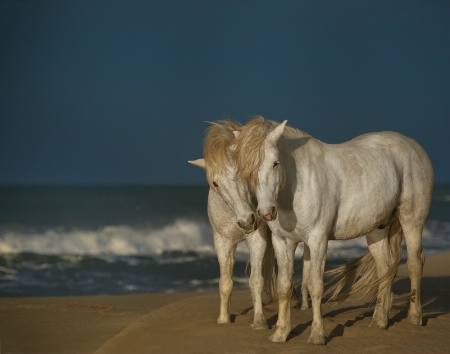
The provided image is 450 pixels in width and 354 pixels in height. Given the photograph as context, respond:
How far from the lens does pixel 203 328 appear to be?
640 cm

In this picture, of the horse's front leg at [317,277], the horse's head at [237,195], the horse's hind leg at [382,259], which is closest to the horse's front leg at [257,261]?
the horse's front leg at [317,277]

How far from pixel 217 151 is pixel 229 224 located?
43.0 inches

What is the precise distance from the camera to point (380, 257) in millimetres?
6707

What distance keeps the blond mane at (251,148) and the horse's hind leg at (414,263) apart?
1858 millimetres

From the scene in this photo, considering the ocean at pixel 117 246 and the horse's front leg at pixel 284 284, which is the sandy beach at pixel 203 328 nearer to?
the horse's front leg at pixel 284 284

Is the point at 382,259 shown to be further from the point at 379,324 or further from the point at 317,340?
the point at 317,340

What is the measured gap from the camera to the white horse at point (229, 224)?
5465 mm

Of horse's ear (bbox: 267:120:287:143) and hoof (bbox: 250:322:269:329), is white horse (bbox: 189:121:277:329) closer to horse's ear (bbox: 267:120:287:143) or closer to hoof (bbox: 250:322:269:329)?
hoof (bbox: 250:322:269:329)

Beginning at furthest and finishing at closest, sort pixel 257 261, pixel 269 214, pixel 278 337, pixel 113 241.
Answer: pixel 113 241
pixel 257 261
pixel 278 337
pixel 269 214

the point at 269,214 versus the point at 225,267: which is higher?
the point at 269,214

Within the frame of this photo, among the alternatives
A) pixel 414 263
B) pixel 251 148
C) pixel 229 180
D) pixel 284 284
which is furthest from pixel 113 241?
pixel 251 148

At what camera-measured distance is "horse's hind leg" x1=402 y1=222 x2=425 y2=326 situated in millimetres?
6656

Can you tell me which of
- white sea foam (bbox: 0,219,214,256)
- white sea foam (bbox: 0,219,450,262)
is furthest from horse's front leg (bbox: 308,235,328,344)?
white sea foam (bbox: 0,219,214,256)

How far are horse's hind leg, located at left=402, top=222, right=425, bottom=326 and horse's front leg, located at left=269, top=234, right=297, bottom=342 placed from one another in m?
1.31
